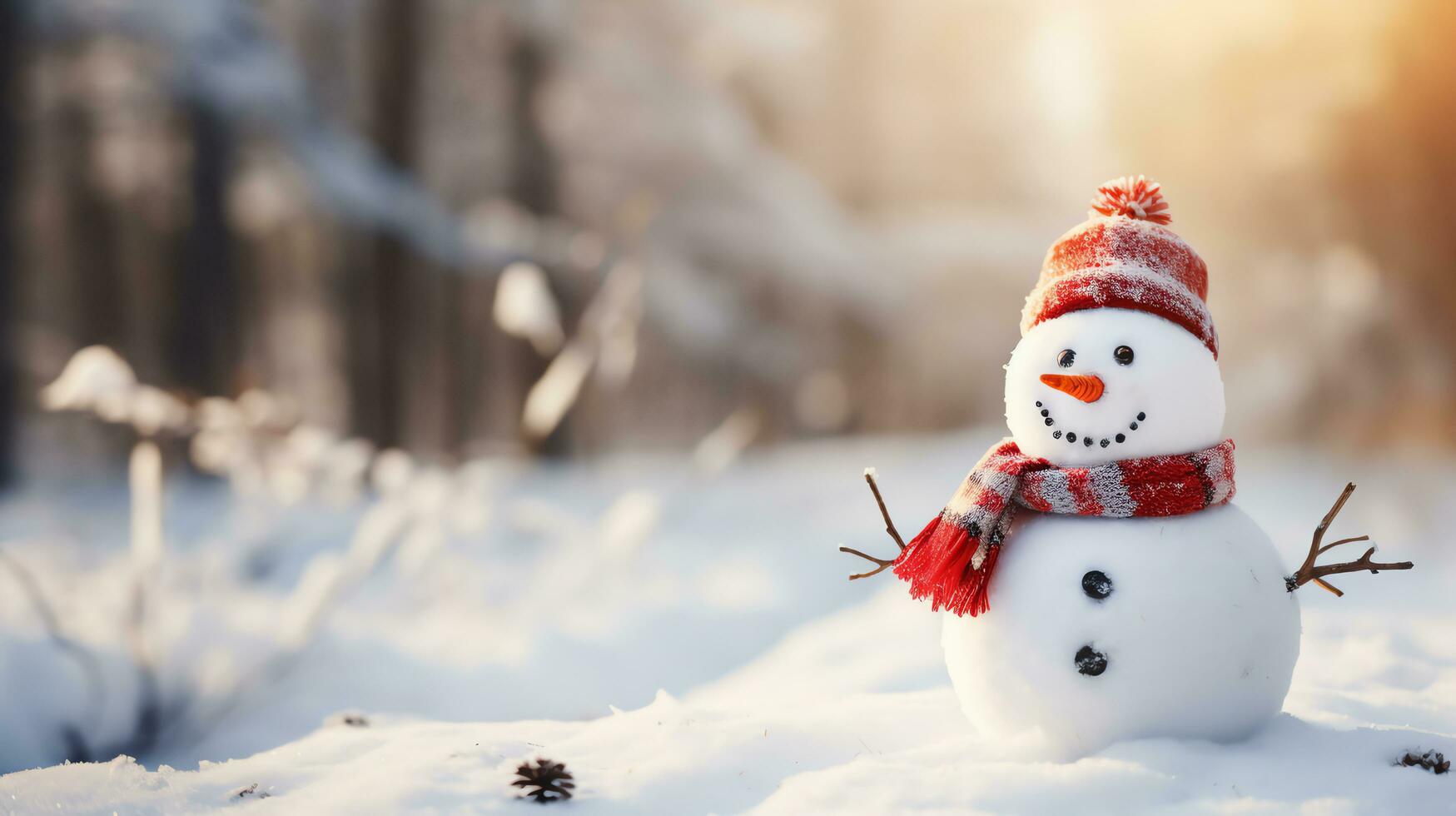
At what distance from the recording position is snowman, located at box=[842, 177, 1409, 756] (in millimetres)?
1612

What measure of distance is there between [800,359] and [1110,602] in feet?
20.3

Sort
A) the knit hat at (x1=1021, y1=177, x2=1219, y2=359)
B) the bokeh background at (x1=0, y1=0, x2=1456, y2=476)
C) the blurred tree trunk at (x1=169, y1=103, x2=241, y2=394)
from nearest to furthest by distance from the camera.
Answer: the knit hat at (x1=1021, y1=177, x2=1219, y2=359) → the bokeh background at (x1=0, y1=0, x2=1456, y2=476) → the blurred tree trunk at (x1=169, y1=103, x2=241, y2=394)

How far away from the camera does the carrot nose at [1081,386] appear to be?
5.48 feet

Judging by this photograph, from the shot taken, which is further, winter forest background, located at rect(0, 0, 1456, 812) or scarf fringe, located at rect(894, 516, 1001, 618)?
winter forest background, located at rect(0, 0, 1456, 812)

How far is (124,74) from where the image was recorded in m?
5.86

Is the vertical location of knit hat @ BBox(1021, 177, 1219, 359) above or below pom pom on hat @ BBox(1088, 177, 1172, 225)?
below

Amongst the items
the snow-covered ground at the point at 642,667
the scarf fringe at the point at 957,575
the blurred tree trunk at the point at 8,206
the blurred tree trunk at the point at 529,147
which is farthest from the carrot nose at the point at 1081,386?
the blurred tree trunk at the point at 8,206

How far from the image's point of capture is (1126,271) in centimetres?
176

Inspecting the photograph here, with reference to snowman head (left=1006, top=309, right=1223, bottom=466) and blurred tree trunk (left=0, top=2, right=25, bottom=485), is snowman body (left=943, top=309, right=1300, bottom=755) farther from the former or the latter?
blurred tree trunk (left=0, top=2, right=25, bottom=485)

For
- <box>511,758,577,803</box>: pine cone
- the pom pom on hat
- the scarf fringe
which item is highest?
the pom pom on hat

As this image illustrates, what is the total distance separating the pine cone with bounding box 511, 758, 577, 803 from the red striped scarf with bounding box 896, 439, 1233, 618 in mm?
695

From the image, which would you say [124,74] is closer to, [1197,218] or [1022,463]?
[1022,463]

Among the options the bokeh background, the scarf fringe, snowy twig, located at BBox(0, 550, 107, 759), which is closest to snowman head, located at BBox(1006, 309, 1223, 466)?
the scarf fringe

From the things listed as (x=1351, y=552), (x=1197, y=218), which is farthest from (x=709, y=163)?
(x=1351, y=552)
